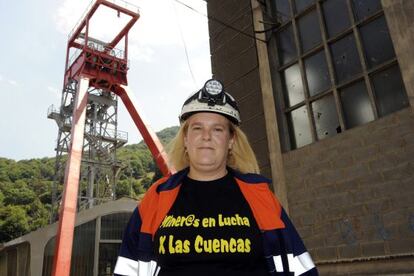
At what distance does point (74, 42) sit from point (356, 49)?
2285 centimetres

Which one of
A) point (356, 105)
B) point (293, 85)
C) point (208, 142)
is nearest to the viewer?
point (208, 142)

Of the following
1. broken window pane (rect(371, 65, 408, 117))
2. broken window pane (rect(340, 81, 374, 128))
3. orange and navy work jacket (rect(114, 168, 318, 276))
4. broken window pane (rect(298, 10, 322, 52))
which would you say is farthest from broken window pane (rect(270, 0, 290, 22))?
orange and navy work jacket (rect(114, 168, 318, 276))

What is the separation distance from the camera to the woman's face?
1.87 metres

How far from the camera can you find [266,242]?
1.62 m

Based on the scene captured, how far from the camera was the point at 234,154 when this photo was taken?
2137 mm

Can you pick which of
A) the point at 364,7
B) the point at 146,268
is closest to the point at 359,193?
the point at 364,7

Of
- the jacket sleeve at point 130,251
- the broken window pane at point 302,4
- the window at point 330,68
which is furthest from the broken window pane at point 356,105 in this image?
the jacket sleeve at point 130,251

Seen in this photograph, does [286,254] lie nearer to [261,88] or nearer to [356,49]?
[356,49]

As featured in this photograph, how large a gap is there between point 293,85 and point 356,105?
119cm

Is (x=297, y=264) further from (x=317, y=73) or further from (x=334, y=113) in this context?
(x=317, y=73)

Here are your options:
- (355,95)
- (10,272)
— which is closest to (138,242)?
(355,95)

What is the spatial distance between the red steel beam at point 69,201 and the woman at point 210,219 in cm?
1084

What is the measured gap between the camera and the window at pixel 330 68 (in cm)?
434

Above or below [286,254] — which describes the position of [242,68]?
above
